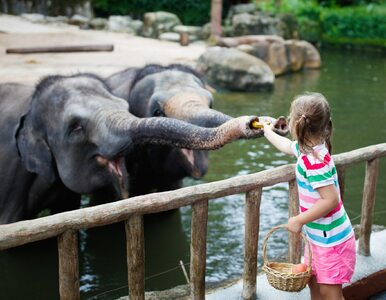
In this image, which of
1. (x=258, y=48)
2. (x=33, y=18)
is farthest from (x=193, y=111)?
(x=33, y=18)

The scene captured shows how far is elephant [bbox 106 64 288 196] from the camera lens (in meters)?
5.01

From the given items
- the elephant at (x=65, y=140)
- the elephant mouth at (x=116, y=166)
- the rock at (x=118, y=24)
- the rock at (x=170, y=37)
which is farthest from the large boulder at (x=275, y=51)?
the elephant mouth at (x=116, y=166)

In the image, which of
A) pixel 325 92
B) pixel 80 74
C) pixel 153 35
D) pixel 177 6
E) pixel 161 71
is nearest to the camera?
pixel 80 74

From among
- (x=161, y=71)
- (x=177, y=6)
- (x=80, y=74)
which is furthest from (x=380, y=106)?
(x=177, y=6)

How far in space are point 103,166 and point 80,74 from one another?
964mm

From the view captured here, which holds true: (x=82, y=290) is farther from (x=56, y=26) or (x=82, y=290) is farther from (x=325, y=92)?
(x=56, y=26)

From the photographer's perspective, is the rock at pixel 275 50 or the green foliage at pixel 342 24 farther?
the green foliage at pixel 342 24

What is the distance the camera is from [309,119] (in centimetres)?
265

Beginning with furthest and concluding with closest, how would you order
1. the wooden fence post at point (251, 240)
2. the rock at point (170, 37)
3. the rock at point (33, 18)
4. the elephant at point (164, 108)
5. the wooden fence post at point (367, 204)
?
the rock at point (33, 18) → the rock at point (170, 37) → the elephant at point (164, 108) → the wooden fence post at point (367, 204) → the wooden fence post at point (251, 240)

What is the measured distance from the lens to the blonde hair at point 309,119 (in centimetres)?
262

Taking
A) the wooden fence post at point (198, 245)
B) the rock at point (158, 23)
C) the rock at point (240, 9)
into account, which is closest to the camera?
the wooden fence post at point (198, 245)

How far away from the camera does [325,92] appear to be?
514 inches

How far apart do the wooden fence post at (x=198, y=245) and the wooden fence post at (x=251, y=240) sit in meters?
0.25

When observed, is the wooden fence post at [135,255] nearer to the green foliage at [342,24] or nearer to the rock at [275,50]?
the rock at [275,50]
